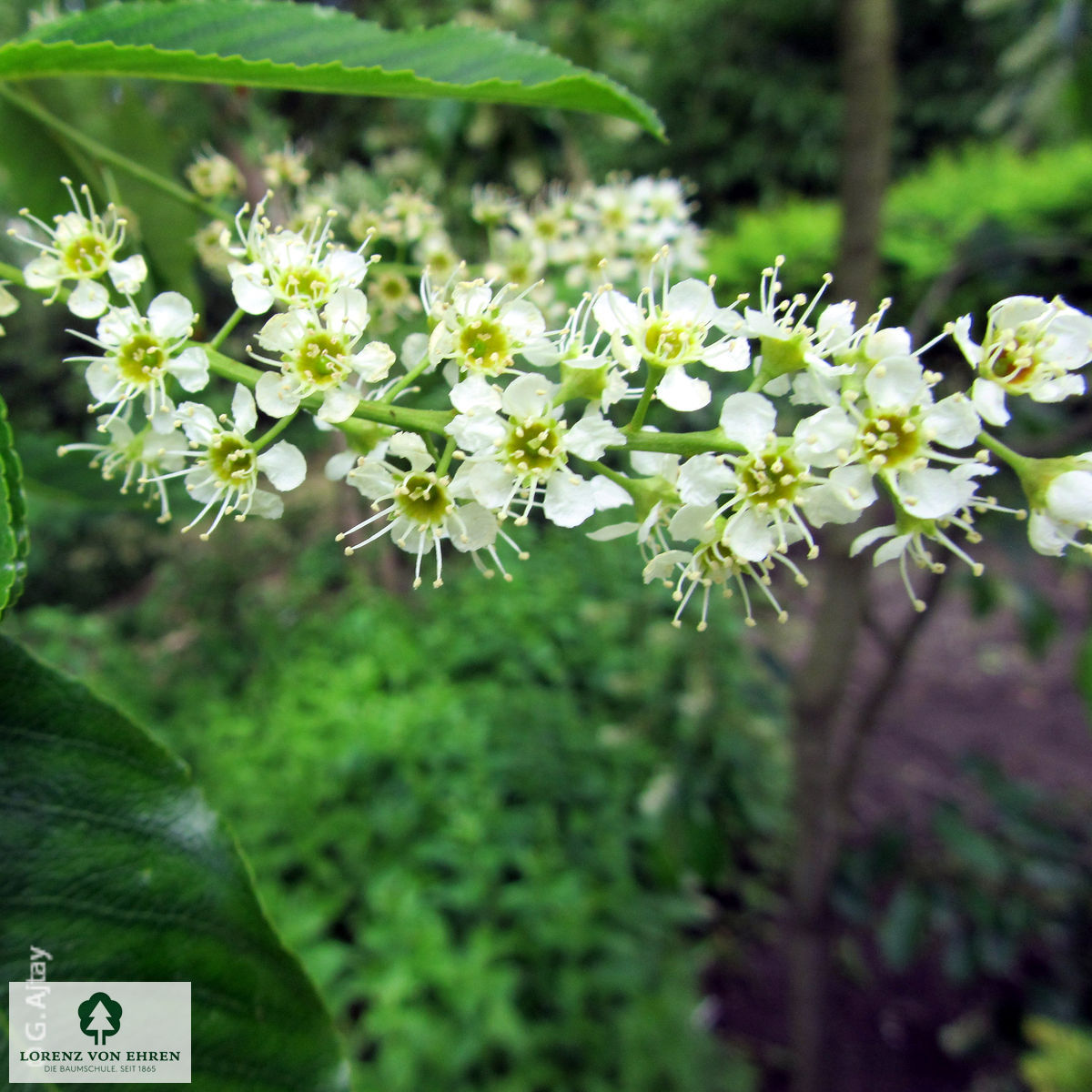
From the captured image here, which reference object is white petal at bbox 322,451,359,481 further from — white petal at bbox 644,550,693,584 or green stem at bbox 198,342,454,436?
white petal at bbox 644,550,693,584

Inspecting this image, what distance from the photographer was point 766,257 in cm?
241

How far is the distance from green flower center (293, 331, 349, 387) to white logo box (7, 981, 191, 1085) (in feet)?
1.35

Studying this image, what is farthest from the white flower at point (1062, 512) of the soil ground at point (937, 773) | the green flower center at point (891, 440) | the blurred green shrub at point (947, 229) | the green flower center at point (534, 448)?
the soil ground at point (937, 773)

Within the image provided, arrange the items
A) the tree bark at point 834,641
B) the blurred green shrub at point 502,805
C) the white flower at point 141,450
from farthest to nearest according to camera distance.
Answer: the blurred green shrub at point 502,805 → the tree bark at point 834,641 → the white flower at point 141,450

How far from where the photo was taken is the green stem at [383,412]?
1.75 feet

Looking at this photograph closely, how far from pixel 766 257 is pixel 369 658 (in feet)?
6.75

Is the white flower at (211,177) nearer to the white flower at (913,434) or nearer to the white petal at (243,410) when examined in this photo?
the white petal at (243,410)

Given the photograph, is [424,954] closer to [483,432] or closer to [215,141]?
[483,432]

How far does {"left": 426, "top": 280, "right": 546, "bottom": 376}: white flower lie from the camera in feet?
1.84

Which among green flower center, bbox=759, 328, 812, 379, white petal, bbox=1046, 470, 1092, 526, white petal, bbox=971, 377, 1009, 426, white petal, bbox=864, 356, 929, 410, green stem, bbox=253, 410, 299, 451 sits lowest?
white petal, bbox=1046, 470, 1092, 526

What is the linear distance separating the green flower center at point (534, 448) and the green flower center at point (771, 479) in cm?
13

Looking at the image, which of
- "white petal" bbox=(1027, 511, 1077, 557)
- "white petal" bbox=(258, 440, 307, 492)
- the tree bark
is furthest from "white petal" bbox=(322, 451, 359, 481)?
the tree bark

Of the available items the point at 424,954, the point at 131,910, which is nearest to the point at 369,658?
the point at 424,954

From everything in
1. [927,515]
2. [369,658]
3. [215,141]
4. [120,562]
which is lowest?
[927,515]
